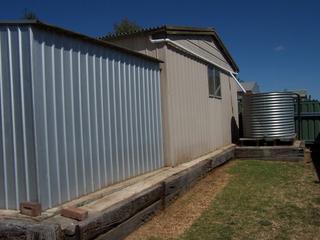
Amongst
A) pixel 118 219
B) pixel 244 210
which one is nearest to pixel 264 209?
pixel 244 210

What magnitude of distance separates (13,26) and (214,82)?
28.1 feet

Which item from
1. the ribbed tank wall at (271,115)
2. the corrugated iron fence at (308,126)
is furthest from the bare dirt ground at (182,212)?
the corrugated iron fence at (308,126)

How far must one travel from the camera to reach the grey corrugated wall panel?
17.8 feet

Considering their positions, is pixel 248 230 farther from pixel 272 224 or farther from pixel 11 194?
pixel 11 194

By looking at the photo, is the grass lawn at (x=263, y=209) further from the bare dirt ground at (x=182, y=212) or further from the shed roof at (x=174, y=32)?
the shed roof at (x=174, y=32)

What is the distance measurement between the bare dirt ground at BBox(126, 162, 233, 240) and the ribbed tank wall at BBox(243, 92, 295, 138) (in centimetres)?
384

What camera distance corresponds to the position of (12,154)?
5.54 metres

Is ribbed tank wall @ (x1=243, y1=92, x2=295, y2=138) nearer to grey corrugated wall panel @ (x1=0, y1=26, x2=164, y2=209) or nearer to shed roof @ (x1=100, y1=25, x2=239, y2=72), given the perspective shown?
shed roof @ (x1=100, y1=25, x2=239, y2=72)

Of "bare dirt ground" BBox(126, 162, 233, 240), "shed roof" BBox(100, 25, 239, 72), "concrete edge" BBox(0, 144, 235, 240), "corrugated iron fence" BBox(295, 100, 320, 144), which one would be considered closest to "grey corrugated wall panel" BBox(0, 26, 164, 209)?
"concrete edge" BBox(0, 144, 235, 240)

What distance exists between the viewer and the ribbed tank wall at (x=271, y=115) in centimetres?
1346

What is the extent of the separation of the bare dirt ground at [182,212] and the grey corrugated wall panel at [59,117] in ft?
3.06

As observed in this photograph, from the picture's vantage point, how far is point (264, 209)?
298 inches

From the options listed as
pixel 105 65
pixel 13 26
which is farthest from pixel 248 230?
pixel 13 26

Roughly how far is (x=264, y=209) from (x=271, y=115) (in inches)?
249
